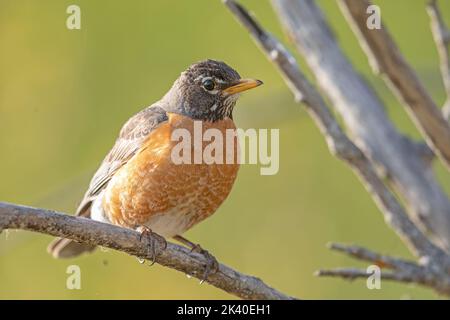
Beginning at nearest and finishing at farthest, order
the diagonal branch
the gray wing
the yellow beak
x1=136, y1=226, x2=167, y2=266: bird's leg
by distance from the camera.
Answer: the diagonal branch, x1=136, y1=226, x2=167, y2=266: bird's leg, the yellow beak, the gray wing

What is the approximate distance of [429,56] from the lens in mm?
8062

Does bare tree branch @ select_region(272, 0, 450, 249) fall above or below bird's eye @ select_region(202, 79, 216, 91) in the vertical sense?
below

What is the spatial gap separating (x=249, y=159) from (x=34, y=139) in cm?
265

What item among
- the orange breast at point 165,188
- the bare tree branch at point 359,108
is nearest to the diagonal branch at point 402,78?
the bare tree branch at point 359,108

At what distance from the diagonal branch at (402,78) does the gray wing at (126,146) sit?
2.00 m

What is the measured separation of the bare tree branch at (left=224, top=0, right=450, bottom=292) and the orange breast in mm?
1322

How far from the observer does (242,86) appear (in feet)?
17.7

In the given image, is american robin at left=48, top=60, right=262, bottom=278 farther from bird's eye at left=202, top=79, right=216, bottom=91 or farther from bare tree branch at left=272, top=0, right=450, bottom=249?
bare tree branch at left=272, top=0, right=450, bottom=249

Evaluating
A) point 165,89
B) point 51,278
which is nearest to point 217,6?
point 165,89

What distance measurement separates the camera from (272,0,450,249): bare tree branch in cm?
383

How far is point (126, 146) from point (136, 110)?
2016 millimetres

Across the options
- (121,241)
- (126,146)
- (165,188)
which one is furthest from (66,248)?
(121,241)

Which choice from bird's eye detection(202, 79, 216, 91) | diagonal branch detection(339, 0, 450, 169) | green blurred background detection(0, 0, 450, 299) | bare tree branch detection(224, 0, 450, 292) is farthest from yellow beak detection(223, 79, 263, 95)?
green blurred background detection(0, 0, 450, 299)
